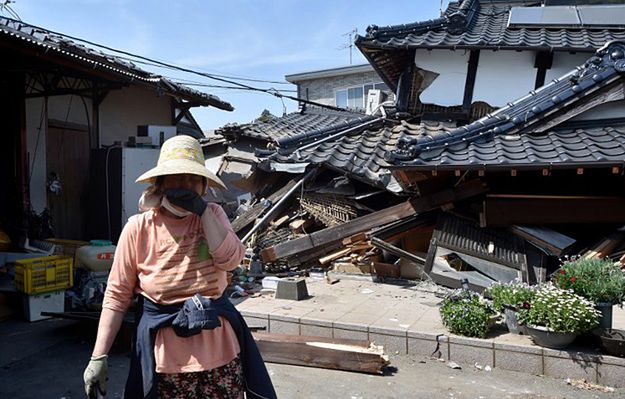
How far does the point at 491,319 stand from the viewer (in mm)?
Answer: 5547

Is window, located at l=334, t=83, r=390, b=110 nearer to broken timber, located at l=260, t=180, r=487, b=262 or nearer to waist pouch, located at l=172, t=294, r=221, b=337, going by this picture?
broken timber, located at l=260, t=180, r=487, b=262

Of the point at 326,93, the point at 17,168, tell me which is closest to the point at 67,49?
the point at 17,168

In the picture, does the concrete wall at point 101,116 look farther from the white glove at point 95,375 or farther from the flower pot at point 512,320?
the flower pot at point 512,320

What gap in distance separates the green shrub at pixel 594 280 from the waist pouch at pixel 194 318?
3.99 m

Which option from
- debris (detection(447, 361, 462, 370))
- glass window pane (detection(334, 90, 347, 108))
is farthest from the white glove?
glass window pane (detection(334, 90, 347, 108))

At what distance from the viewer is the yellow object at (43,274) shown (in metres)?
6.84

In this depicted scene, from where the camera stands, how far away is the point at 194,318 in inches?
101

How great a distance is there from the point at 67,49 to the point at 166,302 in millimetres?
5838

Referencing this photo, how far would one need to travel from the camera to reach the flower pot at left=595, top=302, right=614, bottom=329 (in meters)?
4.95

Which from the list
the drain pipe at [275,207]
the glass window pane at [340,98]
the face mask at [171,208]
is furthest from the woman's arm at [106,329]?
the glass window pane at [340,98]

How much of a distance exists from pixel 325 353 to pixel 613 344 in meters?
2.80

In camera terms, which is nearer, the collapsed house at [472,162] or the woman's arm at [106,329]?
the woman's arm at [106,329]

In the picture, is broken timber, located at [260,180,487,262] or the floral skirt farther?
broken timber, located at [260,180,487,262]

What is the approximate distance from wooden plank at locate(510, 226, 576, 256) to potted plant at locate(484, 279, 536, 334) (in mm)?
1584
